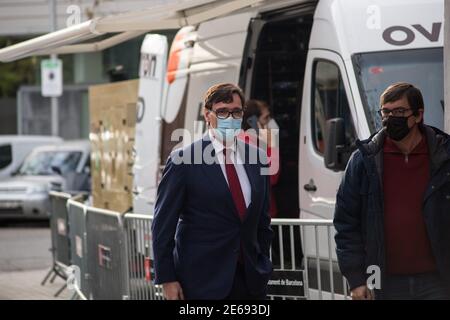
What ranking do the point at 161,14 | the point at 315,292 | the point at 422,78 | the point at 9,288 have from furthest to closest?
the point at 9,288 → the point at 161,14 → the point at 422,78 → the point at 315,292

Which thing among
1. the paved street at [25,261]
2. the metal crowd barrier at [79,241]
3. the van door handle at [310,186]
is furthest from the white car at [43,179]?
the van door handle at [310,186]

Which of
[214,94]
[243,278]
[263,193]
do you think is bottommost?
[243,278]

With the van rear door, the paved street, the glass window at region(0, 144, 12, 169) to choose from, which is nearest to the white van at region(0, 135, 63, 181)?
the glass window at region(0, 144, 12, 169)

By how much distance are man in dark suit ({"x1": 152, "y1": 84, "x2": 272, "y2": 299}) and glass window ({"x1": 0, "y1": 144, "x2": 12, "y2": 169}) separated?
906 inches

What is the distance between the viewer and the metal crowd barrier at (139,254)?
949 centimetres

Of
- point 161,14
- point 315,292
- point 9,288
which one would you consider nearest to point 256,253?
point 315,292

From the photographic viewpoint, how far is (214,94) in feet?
19.6

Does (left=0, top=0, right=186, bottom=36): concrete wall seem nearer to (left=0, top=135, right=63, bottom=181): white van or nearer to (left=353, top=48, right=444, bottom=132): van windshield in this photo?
(left=0, top=135, right=63, bottom=181): white van

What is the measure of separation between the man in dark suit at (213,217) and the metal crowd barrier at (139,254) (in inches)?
133

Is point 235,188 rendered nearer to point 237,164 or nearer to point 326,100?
point 237,164

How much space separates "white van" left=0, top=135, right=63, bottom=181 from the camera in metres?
28.4

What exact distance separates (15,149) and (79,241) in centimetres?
1705
